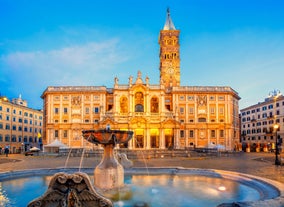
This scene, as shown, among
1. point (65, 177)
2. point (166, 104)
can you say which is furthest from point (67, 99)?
point (65, 177)

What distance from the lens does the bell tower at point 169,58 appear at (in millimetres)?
76312

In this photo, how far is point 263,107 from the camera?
71438mm

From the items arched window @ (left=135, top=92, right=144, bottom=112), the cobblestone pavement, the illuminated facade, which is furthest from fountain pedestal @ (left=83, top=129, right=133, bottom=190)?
arched window @ (left=135, top=92, right=144, bottom=112)

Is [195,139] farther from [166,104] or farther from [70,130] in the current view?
[70,130]

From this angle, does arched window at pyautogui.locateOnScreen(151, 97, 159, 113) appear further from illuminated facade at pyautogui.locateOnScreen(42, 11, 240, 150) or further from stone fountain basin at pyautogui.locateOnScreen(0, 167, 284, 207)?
stone fountain basin at pyautogui.locateOnScreen(0, 167, 284, 207)

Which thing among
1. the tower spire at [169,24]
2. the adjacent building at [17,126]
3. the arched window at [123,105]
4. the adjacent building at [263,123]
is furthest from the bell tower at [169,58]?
the adjacent building at [17,126]

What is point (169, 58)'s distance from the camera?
7794cm

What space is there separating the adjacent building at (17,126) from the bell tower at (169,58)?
40518 millimetres

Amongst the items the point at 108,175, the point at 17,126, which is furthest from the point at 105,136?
the point at 17,126

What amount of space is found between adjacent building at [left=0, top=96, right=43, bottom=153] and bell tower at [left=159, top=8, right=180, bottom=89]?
133 ft

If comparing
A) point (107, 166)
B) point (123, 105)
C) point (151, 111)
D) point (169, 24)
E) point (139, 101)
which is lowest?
point (107, 166)

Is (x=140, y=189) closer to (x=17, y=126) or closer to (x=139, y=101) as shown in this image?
(x=139, y=101)

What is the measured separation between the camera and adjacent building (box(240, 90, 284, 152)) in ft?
209

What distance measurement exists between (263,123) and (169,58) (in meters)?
34.0
